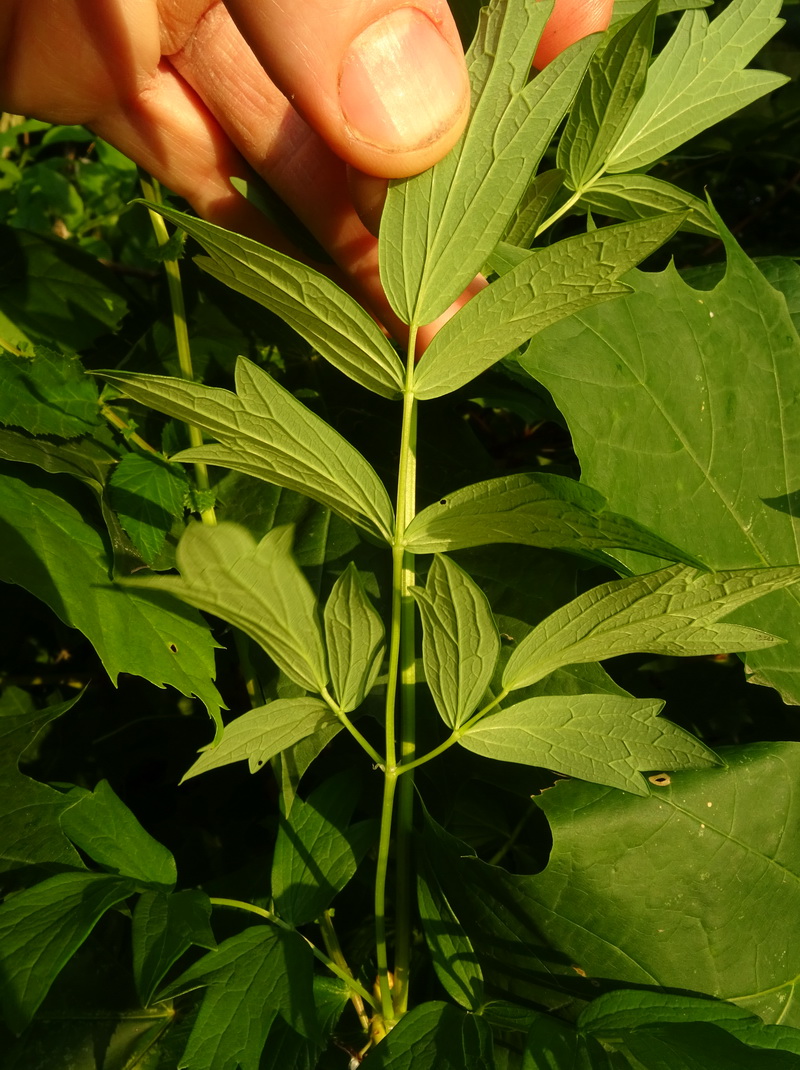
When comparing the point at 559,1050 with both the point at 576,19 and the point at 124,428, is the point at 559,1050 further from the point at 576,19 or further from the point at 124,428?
the point at 576,19

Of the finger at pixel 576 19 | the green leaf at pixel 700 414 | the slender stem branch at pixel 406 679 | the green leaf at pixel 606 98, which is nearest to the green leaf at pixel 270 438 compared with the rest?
the slender stem branch at pixel 406 679

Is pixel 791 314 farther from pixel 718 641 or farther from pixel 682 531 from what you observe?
pixel 718 641

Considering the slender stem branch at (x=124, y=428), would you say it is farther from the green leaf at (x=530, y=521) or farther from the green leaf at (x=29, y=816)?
the green leaf at (x=530, y=521)

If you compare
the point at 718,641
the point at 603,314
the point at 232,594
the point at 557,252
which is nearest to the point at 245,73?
the point at 603,314

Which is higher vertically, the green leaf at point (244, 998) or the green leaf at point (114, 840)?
the green leaf at point (114, 840)

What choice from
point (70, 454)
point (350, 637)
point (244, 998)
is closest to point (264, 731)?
point (350, 637)

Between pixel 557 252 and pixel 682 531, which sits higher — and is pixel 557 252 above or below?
above

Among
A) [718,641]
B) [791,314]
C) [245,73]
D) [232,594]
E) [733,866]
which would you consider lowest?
[733,866]

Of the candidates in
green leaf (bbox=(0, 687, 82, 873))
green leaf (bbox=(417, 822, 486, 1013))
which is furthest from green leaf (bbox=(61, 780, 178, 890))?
green leaf (bbox=(417, 822, 486, 1013))
